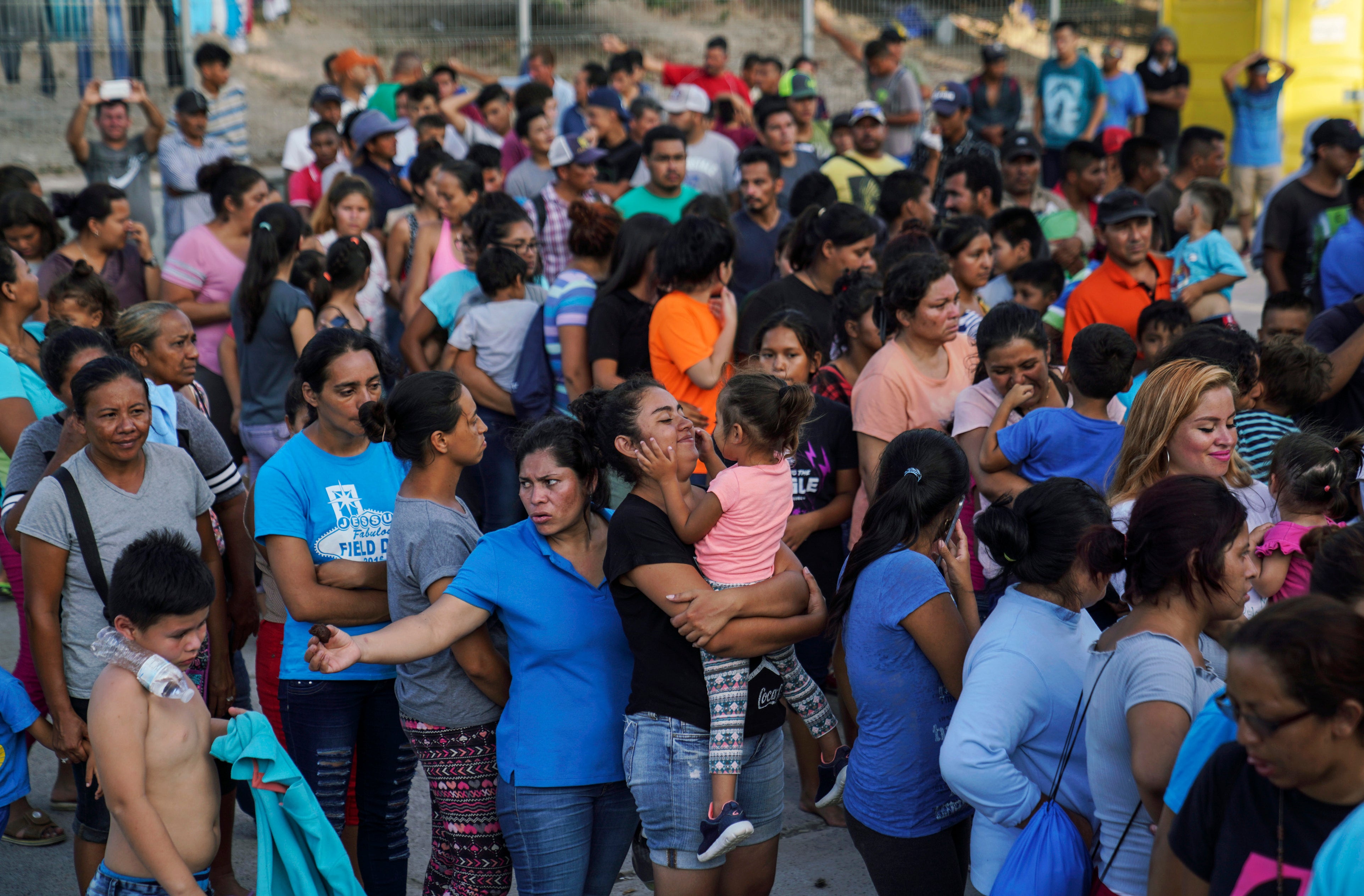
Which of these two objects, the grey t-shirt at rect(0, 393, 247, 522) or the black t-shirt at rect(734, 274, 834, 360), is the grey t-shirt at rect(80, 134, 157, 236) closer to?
the grey t-shirt at rect(0, 393, 247, 522)

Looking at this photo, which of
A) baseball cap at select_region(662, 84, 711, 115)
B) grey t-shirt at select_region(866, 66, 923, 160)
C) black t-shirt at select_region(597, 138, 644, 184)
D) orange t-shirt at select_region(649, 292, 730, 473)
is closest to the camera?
orange t-shirt at select_region(649, 292, 730, 473)

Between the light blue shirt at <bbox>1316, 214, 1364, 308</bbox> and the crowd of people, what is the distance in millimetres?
22

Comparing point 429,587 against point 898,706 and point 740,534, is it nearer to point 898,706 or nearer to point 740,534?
point 740,534

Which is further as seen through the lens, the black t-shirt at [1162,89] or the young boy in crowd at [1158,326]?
the black t-shirt at [1162,89]

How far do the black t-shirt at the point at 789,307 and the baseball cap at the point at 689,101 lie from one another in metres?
4.23

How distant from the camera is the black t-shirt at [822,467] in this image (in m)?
4.18

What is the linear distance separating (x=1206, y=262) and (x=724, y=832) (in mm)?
4808

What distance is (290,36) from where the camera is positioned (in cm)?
1437

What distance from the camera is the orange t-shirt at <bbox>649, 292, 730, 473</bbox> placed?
15.3 ft

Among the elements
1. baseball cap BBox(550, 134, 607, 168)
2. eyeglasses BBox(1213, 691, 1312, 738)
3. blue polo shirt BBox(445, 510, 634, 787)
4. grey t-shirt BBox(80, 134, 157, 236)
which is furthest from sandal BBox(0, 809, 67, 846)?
grey t-shirt BBox(80, 134, 157, 236)

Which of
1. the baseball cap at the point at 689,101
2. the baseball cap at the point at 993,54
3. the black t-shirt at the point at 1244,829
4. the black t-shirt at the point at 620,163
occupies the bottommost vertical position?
the black t-shirt at the point at 1244,829

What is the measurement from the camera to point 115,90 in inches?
348

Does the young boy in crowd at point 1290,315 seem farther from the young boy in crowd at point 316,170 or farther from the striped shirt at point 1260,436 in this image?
the young boy in crowd at point 316,170

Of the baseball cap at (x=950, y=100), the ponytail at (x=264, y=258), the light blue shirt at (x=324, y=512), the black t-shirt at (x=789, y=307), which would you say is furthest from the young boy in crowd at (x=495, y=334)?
the baseball cap at (x=950, y=100)
